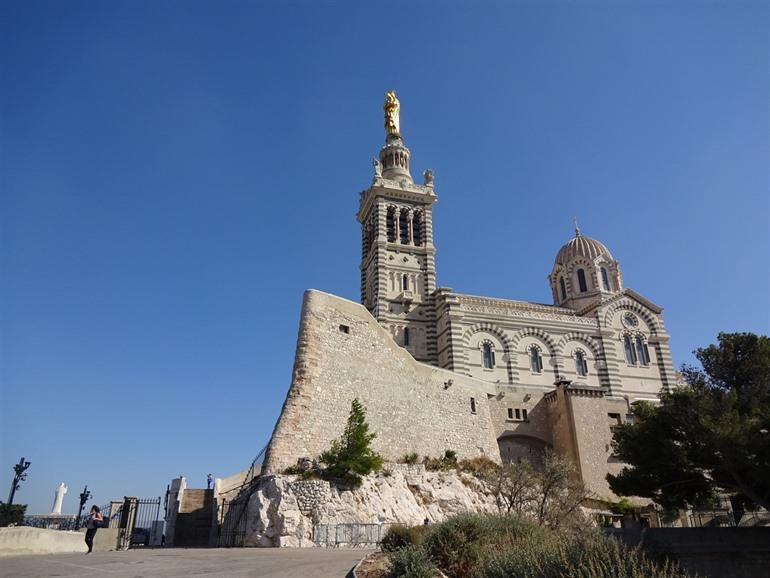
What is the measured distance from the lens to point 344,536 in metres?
16.9

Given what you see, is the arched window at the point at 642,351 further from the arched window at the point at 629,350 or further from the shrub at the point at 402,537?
the shrub at the point at 402,537

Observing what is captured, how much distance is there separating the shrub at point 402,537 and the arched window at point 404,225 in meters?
30.2

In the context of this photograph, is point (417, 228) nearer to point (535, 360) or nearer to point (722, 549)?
point (535, 360)

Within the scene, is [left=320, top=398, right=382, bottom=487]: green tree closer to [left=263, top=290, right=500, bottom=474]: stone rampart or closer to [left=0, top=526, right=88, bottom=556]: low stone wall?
[left=263, top=290, right=500, bottom=474]: stone rampart

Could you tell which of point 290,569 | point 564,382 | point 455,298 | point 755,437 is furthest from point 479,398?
point 290,569

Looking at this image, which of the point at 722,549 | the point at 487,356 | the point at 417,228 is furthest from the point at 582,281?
the point at 722,549

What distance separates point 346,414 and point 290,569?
11606 mm

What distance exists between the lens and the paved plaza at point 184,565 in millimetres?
9359

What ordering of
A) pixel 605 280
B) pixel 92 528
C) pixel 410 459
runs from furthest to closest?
pixel 605 280
pixel 410 459
pixel 92 528

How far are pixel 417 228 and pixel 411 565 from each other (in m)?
34.6

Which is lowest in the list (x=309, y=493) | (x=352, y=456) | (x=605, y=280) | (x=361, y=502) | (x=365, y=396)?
(x=361, y=502)

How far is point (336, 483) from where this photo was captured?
18.8 metres

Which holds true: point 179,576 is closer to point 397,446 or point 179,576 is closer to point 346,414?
point 346,414

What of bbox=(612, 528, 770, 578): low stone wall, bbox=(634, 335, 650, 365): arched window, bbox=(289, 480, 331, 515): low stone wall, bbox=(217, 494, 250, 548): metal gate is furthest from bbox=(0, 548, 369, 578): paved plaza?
bbox=(634, 335, 650, 365): arched window
